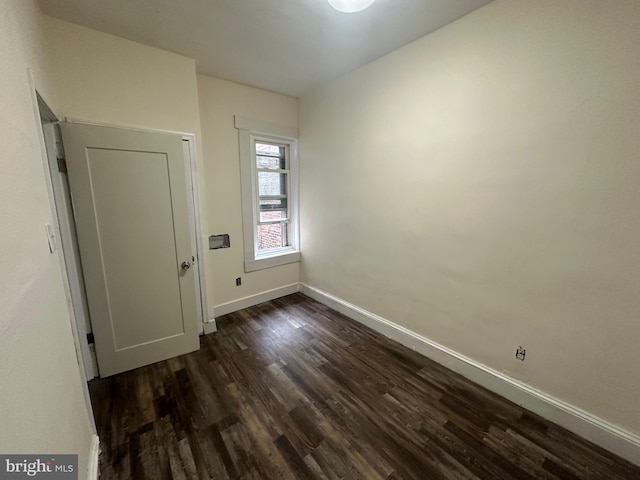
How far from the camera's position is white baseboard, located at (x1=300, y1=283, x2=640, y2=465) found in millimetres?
1532

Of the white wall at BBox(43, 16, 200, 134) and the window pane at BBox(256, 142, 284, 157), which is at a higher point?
the white wall at BBox(43, 16, 200, 134)

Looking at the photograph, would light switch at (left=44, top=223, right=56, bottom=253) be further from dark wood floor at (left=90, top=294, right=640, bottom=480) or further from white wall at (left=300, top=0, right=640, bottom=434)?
white wall at (left=300, top=0, right=640, bottom=434)

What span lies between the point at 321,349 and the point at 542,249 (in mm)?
1980

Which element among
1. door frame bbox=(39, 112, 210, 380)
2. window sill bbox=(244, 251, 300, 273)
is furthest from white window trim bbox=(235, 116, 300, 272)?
door frame bbox=(39, 112, 210, 380)

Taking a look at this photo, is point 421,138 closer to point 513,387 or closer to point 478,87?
point 478,87

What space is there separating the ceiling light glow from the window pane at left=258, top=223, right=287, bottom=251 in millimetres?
2544

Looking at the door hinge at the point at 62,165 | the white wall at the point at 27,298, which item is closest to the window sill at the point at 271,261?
the door hinge at the point at 62,165

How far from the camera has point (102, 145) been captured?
199 centimetres

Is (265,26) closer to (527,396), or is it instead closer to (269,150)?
(269,150)

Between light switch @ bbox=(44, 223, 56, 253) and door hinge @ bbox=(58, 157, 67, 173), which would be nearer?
light switch @ bbox=(44, 223, 56, 253)

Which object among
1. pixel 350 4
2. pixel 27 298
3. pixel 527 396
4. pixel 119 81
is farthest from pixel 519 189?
pixel 119 81

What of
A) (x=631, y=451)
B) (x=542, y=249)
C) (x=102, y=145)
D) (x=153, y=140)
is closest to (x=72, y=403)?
(x=102, y=145)

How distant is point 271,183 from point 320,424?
113 inches

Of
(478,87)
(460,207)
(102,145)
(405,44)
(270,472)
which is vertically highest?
(405,44)
